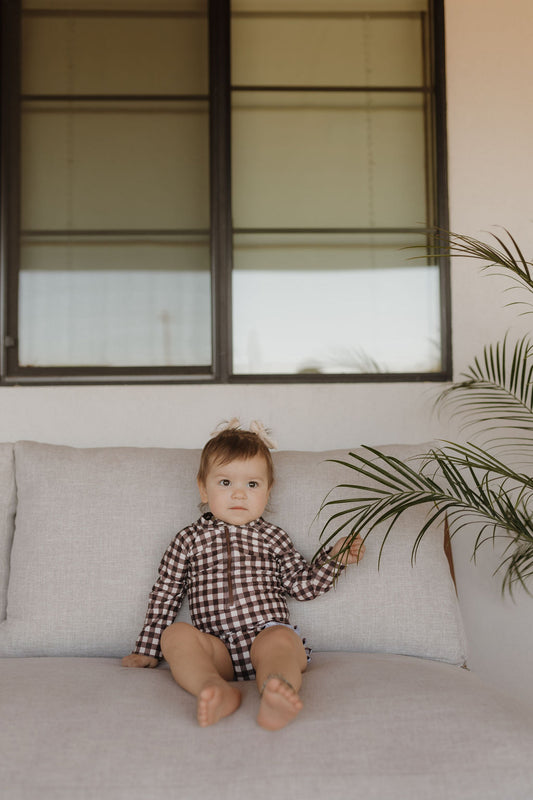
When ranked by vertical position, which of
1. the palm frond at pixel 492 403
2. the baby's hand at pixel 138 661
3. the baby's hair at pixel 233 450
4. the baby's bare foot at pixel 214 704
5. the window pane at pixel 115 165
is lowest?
the baby's hand at pixel 138 661

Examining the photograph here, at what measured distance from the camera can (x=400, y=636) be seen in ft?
5.53

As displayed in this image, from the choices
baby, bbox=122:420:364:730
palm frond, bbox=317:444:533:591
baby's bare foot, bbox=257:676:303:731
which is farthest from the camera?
palm frond, bbox=317:444:533:591

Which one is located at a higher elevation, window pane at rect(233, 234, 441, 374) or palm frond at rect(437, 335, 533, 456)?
window pane at rect(233, 234, 441, 374)

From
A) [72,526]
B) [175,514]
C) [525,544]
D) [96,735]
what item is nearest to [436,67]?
[525,544]

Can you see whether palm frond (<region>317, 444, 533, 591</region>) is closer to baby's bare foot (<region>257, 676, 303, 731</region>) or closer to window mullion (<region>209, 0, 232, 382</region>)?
baby's bare foot (<region>257, 676, 303, 731</region>)

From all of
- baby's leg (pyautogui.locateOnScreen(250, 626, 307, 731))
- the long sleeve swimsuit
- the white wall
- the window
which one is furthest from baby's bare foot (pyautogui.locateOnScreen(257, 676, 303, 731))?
the window

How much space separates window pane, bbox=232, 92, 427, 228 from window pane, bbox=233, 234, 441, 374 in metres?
0.10

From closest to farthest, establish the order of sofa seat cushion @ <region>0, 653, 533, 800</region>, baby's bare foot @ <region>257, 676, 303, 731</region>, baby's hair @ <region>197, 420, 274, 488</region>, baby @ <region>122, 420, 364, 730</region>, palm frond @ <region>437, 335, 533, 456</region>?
sofa seat cushion @ <region>0, 653, 533, 800</region>, baby's bare foot @ <region>257, 676, 303, 731</region>, baby @ <region>122, 420, 364, 730</region>, baby's hair @ <region>197, 420, 274, 488</region>, palm frond @ <region>437, 335, 533, 456</region>

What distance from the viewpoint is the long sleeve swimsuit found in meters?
1.67

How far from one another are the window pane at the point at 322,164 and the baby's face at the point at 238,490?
1134 mm

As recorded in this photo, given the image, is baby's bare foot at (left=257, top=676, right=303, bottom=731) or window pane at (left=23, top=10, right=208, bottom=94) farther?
window pane at (left=23, top=10, right=208, bottom=94)

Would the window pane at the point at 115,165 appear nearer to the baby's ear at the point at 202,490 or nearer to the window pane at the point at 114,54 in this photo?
the window pane at the point at 114,54

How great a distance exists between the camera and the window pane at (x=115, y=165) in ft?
8.38

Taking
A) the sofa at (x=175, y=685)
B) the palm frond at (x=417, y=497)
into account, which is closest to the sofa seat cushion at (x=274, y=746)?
the sofa at (x=175, y=685)
